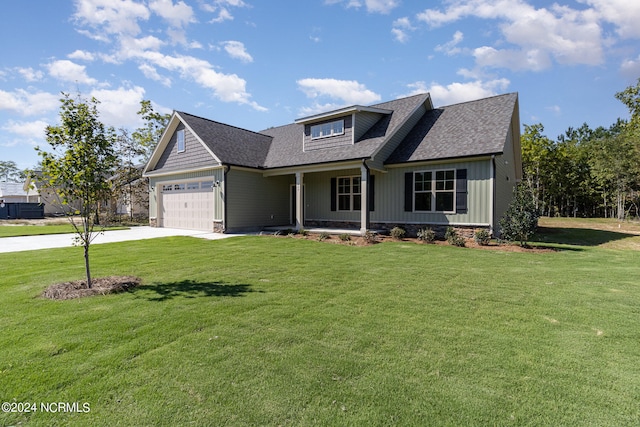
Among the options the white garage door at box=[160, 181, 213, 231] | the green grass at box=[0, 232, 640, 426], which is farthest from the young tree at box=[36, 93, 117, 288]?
the white garage door at box=[160, 181, 213, 231]

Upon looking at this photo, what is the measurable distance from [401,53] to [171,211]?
14.1 meters

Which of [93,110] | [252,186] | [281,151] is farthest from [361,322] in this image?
[281,151]

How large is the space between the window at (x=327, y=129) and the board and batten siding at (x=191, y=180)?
15.5ft

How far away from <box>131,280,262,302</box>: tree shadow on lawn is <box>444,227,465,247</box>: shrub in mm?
7734

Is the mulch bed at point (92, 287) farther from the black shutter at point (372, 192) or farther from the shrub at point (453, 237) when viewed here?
the black shutter at point (372, 192)

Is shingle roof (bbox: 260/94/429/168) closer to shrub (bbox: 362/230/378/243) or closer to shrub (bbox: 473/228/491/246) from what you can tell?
shrub (bbox: 362/230/378/243)

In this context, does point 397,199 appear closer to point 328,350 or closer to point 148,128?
point 328,350

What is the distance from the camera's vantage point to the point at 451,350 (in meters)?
3.09

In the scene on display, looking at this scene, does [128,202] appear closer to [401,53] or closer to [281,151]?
[281,151]

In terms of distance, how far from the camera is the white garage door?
15289 mm

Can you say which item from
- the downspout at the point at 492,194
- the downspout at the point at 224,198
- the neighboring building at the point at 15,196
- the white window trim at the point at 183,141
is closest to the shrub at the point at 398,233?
the downspout at the point at 492,194

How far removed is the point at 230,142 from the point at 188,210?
13.8 feet

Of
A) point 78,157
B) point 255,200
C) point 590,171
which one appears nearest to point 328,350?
point 78,157

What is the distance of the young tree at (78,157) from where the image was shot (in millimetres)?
4836
